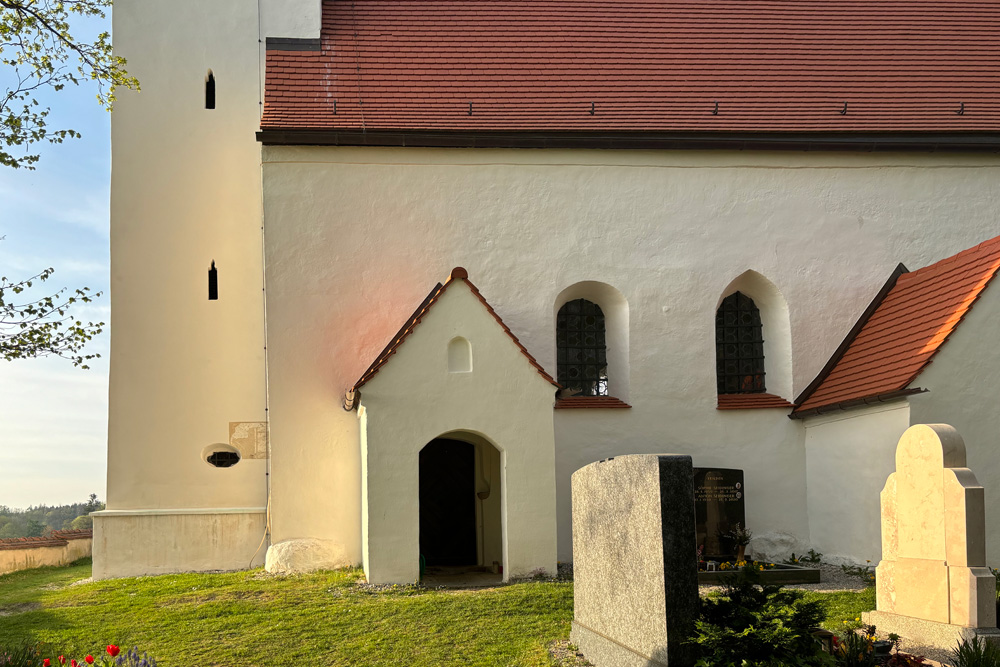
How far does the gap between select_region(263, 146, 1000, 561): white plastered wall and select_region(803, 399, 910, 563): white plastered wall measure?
33cm

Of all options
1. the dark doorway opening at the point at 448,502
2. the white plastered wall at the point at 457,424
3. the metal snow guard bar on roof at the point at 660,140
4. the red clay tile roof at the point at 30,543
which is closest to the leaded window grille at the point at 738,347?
the metal snow guard bar on roof at the point at 660,140

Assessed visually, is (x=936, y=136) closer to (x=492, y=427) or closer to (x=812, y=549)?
(x=812, y=549)

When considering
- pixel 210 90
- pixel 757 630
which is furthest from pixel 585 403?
pixel 210 90

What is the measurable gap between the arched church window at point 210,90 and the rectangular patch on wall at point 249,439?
5.27 m

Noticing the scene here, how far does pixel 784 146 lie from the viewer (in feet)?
46.4

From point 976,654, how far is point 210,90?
13.4 meters

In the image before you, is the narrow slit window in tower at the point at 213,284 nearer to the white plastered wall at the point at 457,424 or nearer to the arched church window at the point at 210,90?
the arched church window at the point at 210,90

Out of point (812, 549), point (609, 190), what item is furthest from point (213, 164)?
point (812, 549)

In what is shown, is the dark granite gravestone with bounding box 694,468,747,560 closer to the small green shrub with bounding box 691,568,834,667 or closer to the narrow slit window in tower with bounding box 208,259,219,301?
the small green shrub with bounding box 691,568,834,667

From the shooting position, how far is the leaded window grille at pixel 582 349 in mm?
14211

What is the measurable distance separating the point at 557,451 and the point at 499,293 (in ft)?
8.10

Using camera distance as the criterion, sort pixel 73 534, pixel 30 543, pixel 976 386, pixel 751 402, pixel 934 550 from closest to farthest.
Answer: pixel 934 550 < pixel 976 386 < pixel 751 402 < pixel 30 543 < pixel 73 534

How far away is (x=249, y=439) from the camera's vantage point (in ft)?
47.1

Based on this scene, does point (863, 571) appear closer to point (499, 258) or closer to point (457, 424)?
point (457, 424)
